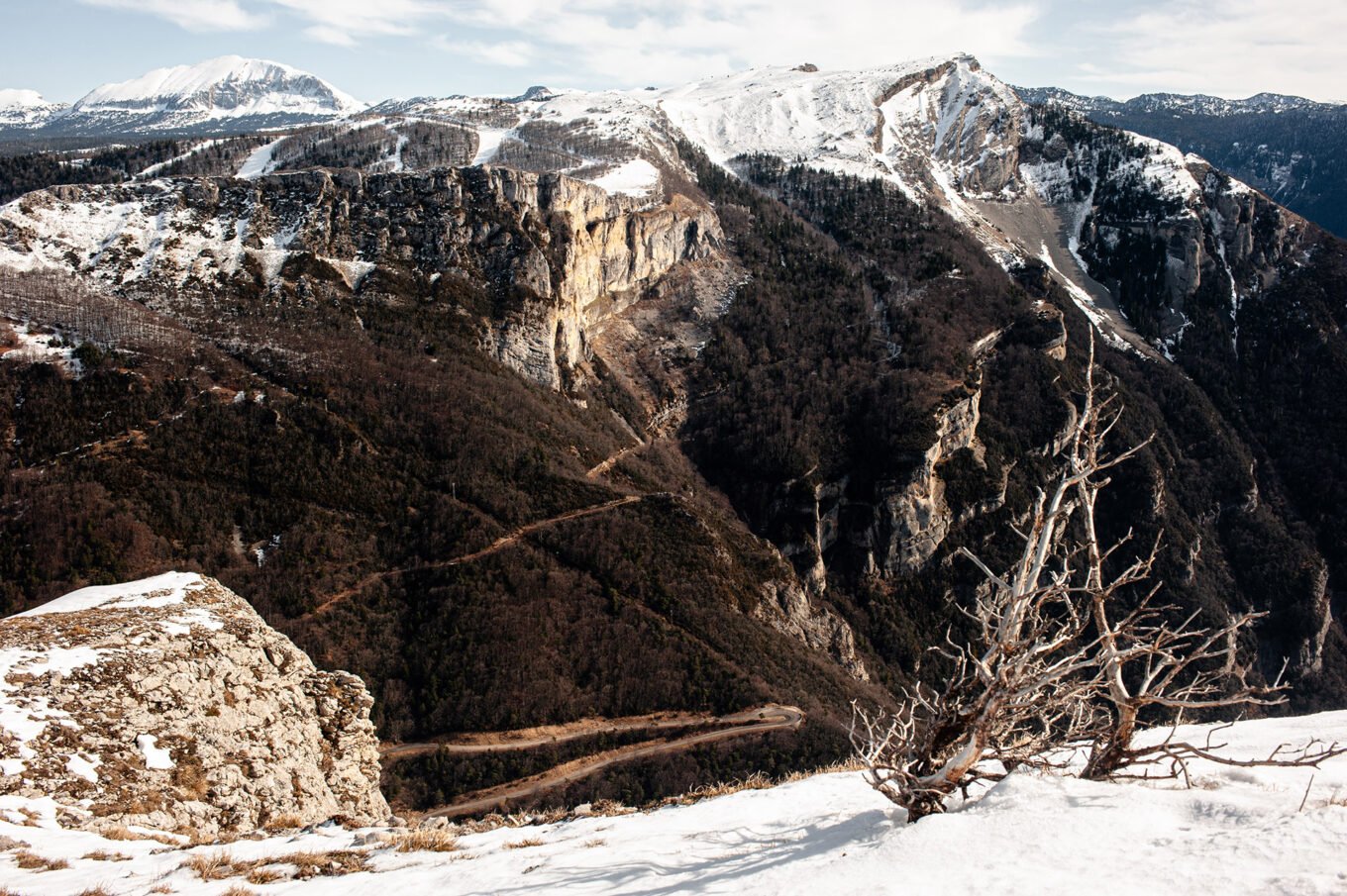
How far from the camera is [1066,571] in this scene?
34.1 ft

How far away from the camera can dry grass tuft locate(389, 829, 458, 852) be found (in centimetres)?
1319

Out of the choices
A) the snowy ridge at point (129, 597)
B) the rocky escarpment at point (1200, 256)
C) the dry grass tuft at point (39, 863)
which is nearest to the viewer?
the dry grass tuft at point (39, 863)

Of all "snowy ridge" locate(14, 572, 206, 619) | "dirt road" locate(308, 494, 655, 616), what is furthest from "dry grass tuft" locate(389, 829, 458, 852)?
"dirt road" locate(308, 494, 655, 616)

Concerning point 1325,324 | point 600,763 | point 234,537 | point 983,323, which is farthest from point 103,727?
point 1325,324

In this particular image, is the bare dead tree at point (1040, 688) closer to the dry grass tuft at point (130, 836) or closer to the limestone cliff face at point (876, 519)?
the dry grass tuft at point (130, 836)

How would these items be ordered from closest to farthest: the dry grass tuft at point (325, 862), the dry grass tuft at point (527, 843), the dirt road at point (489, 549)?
the dry grass tuft at point (325, 862)
the dry grass tuft at point (527, 843)
the dirt road at point (489, 549)

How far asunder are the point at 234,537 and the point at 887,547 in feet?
285

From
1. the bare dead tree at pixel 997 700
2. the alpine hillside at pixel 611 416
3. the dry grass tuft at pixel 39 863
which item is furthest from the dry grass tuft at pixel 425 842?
the alpine hillside at pixel 611 416

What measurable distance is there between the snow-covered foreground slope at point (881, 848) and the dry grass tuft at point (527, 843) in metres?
0.10

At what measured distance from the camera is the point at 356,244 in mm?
103625

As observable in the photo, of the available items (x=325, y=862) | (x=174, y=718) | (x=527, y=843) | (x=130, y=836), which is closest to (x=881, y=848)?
(x=527, y=843)

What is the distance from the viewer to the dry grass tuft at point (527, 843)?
42.0ft

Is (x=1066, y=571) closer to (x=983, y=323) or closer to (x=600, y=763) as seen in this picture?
(x=600, y=763)

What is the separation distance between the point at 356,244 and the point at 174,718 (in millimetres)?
97109
